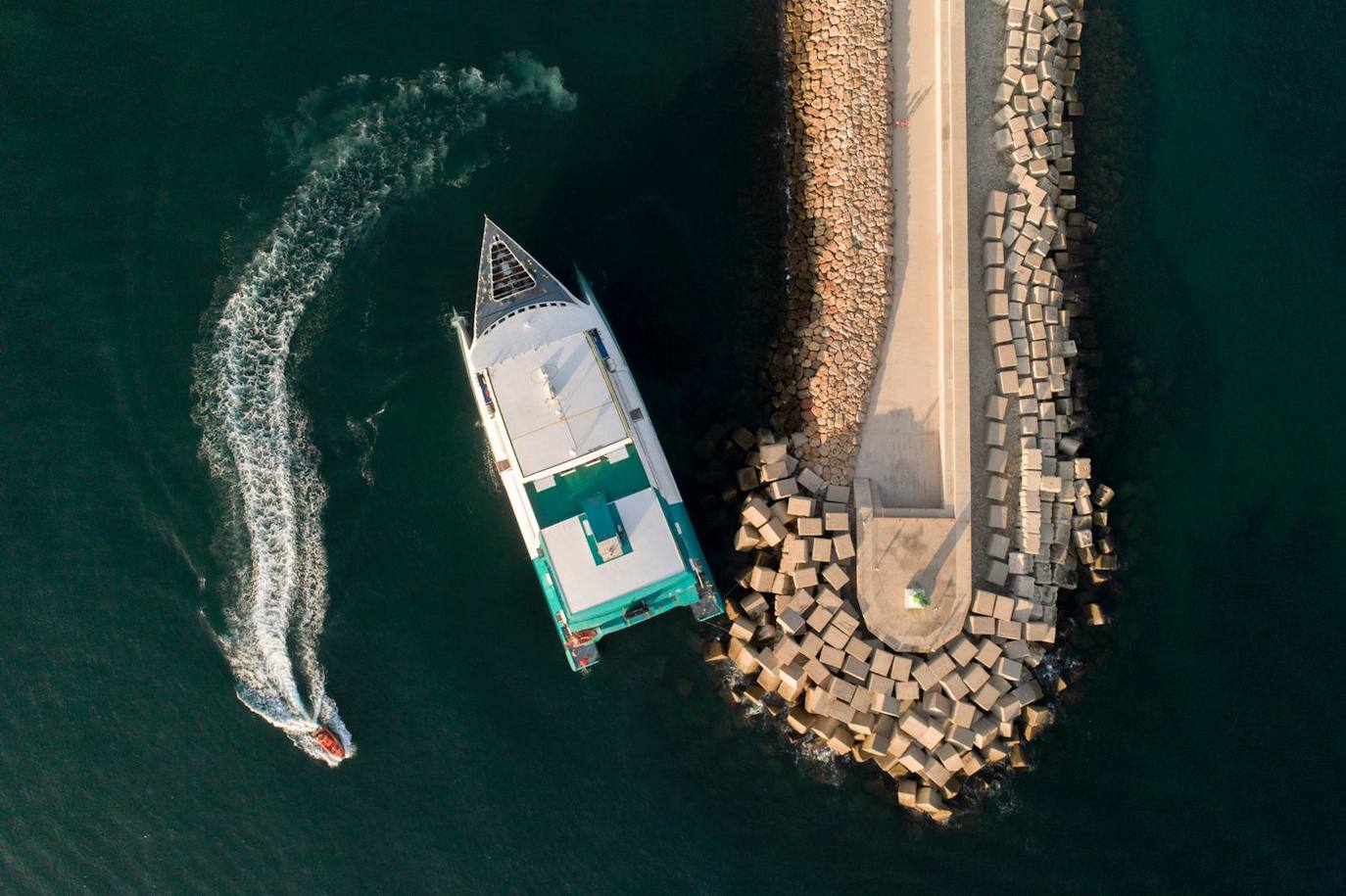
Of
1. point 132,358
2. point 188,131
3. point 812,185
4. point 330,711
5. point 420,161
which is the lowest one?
point 330,711

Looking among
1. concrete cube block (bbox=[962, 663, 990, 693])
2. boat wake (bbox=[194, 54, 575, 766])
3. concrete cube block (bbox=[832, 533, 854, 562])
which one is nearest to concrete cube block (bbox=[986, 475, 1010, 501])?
concrete cube block (bbox=[832, 533, 854, 562])

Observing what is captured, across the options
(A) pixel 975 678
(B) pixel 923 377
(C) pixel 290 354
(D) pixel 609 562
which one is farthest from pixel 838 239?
(C) pixel 290 354

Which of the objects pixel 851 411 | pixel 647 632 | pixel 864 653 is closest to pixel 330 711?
pixel 647 632

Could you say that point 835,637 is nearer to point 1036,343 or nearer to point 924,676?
point 924,676

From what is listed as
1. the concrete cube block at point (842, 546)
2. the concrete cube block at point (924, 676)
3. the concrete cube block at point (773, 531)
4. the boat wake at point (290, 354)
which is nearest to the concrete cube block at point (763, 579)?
the concrete cube block at point (773, 531)

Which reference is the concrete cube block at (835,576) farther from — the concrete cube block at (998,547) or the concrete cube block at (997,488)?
the concrete cube block at (997,488)

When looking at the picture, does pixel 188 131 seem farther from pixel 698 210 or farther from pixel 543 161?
pixel 698 210
